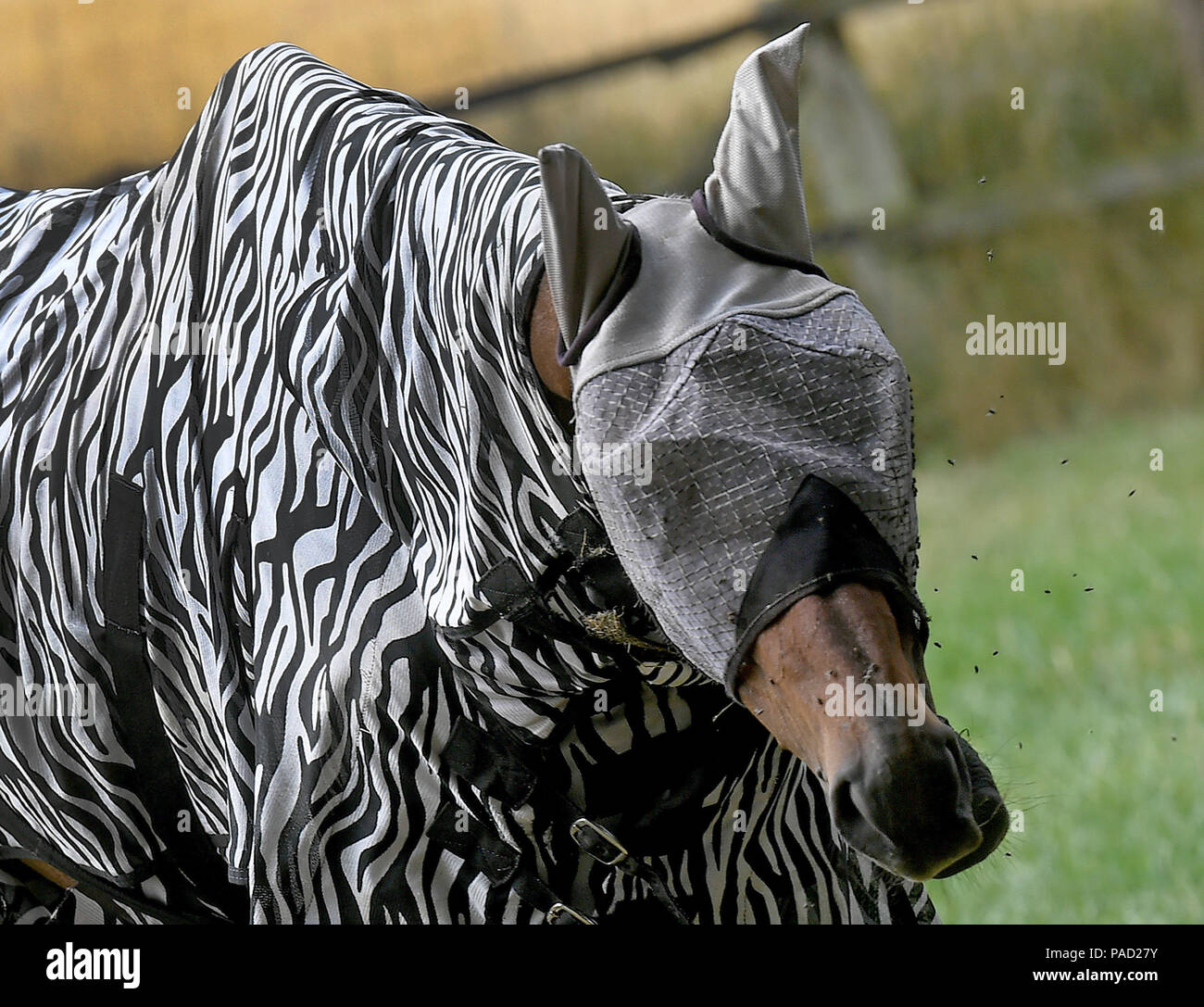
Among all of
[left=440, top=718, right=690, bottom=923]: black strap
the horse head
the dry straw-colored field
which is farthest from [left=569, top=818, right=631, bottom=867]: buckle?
the dry straw-colored field

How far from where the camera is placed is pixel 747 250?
100 centimetres

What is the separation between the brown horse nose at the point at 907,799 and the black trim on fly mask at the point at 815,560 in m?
0.09

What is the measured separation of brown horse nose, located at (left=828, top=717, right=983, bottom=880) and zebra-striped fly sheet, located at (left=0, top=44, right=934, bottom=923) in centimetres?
24

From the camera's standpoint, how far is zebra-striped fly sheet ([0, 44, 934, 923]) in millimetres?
1144

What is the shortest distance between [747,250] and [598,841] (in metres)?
0.51

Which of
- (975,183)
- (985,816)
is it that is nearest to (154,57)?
(975,183)

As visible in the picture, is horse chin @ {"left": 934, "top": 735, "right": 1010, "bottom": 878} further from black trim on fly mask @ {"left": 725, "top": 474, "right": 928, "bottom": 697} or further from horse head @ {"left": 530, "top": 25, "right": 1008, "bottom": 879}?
black trim on fly mask @ {"left": 725, "top": 474, "right": 928, "bottom": 697}

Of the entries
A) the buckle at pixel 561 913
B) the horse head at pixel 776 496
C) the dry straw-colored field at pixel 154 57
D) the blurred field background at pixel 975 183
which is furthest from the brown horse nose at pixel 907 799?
the dry straw-colored field at pixel 154 57

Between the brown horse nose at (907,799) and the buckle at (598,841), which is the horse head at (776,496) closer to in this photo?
the brown horse nose at (907,799)

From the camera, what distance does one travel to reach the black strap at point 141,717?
1.40 metres

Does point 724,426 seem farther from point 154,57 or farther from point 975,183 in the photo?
point 975,183
